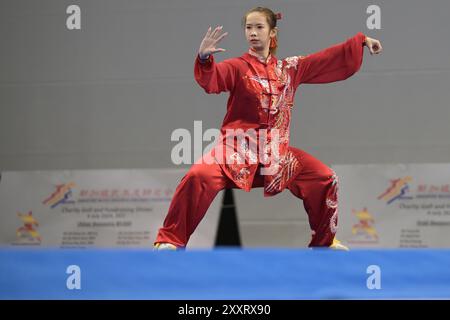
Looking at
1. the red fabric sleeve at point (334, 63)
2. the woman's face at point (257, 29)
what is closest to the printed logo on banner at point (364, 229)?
the red fabric sleeve at point (334, 63)

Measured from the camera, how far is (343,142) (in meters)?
4.13

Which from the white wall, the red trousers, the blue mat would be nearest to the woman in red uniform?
the red trousers

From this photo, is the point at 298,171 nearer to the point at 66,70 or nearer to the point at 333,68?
the point at 333,68

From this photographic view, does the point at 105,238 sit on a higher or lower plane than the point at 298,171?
lower

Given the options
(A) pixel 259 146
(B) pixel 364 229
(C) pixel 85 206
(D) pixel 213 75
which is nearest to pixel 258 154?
(A) pixel 259 146

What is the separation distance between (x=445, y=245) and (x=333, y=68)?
189 cm

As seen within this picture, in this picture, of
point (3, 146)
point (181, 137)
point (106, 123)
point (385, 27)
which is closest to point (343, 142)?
point (385, 27)

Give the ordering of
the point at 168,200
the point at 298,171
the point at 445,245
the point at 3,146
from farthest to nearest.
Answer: the point at 3,146
the point at 168,200
the point at 445,245
the point at 298,171

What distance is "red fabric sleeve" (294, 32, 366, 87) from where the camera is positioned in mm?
2432

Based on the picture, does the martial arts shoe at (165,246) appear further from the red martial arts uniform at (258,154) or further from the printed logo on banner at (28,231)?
the printed logo on banner at (28,231)

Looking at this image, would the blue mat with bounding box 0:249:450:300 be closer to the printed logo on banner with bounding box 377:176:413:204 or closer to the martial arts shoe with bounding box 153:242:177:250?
the martial arts shoe with bounding box 153:242:177:250

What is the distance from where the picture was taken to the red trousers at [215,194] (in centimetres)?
225

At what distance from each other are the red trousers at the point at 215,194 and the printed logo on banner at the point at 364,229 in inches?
63.4

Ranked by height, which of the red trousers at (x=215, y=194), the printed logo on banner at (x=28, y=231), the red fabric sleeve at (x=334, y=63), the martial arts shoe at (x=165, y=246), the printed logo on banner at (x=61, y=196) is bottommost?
the printed logo on banner at (x=28, y=231)
